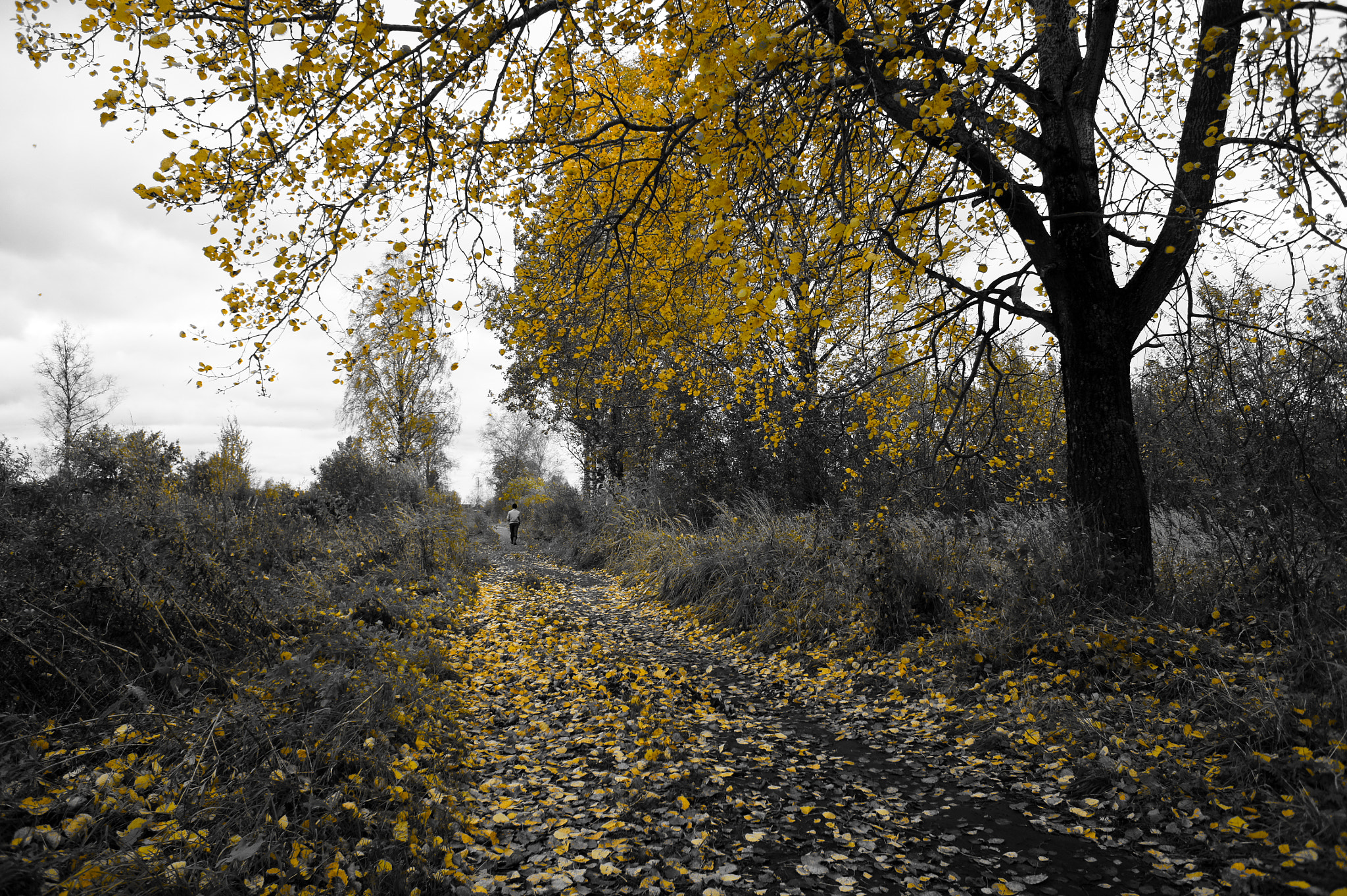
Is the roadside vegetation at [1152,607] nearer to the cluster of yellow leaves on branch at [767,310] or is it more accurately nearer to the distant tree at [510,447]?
the cluster of yellow leaves on branch at [767,310]

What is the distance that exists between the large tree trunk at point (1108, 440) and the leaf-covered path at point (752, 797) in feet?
6.60

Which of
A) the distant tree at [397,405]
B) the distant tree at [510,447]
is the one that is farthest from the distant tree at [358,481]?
the distant tree at [510,447]

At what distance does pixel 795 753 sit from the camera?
379 cm

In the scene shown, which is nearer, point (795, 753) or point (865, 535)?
point (795, 753)

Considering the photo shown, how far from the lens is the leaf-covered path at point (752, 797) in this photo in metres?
2.50

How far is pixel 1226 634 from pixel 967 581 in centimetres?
185

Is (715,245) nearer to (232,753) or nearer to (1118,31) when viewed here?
(232,753)

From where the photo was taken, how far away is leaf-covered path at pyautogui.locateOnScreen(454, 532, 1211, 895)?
2.50m

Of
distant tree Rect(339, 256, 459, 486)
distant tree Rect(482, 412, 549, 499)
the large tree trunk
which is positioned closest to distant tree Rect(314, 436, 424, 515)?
distant tree Rect(339, 256, 459, 486)

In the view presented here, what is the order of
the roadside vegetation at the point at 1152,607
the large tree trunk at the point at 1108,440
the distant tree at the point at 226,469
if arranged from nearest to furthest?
the roadside vegetation at the point at 1152,607, the large tree trunk at the point at 1108,440, the distant tree at the point at 226,469

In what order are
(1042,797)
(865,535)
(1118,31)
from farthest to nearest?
(865,535) < (1118,31) < (1042,797)

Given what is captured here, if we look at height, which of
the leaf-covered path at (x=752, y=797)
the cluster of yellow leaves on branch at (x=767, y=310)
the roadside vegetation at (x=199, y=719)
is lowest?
the leaf-covered path at (x=752, y=797)

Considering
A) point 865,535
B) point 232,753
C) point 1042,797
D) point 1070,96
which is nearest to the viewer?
point 232,753

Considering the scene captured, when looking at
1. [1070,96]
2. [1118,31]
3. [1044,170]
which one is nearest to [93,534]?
[1044,170]
